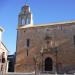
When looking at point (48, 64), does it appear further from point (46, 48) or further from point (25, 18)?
point (25, 18)

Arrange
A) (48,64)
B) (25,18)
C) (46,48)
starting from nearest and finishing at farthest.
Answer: (48,64) < (46,48) < (25,18)

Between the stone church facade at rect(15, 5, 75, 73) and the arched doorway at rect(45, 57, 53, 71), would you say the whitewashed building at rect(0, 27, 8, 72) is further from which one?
the arched doorway at rect(45, 57, 53, 71)

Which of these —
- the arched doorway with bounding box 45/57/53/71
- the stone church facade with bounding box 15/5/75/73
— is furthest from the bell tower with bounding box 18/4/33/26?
the arched doorway with bounding box 45/57/53/71

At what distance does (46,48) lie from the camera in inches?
1190

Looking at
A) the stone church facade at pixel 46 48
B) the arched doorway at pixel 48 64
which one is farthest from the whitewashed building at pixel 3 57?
the arched doorway at pixel 48 64

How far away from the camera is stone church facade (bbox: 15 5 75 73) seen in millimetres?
29016

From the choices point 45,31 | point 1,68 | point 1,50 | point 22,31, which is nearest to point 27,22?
point 22,31

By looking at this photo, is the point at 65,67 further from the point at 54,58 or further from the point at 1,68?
the point at 1,68

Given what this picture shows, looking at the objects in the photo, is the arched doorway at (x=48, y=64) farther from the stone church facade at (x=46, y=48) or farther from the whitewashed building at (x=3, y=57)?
the whitewashed building at (x=3, y=57)

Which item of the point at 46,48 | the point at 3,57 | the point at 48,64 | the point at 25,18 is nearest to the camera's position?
the point at 48,64

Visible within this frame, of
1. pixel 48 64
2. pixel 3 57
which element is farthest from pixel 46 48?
pixel 3 57

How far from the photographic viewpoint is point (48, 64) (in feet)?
98.2

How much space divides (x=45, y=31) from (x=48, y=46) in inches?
92.9

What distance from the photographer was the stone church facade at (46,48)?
29.0 meters
